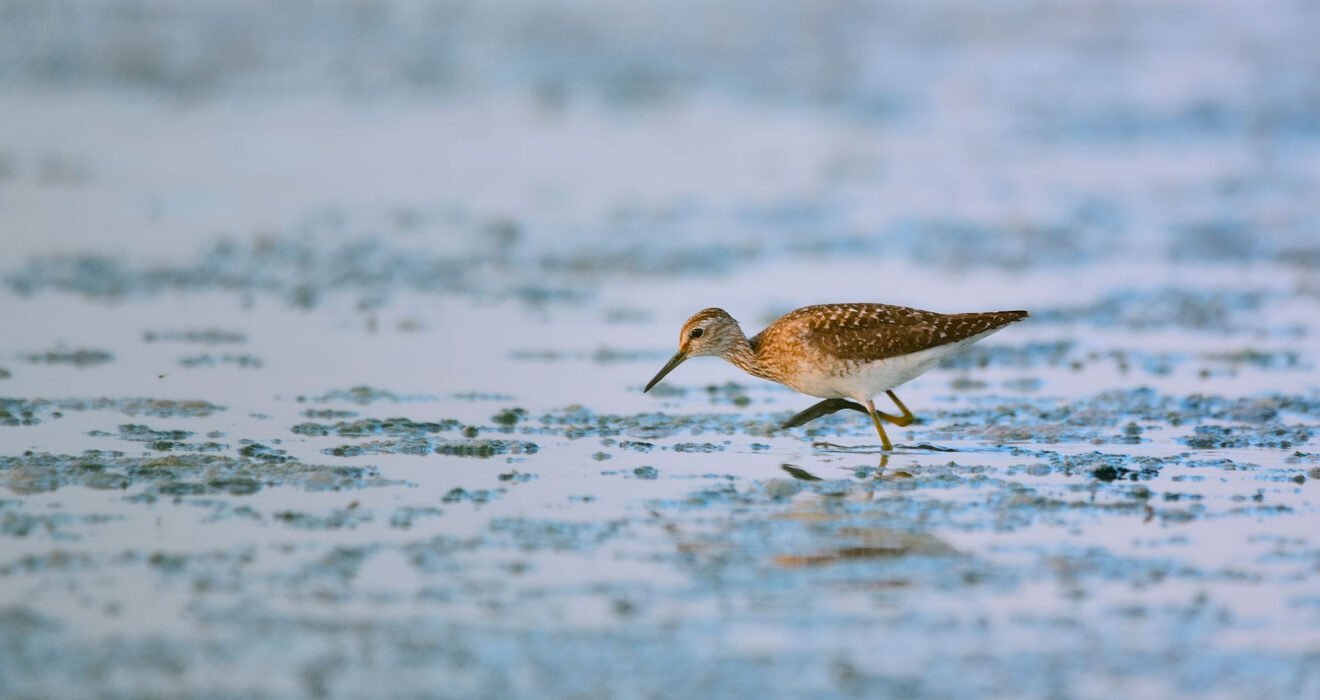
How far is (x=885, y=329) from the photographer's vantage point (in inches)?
373

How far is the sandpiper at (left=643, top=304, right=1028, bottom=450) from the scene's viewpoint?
9.35 meters

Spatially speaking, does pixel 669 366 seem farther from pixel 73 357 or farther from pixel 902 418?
pixel 73 357

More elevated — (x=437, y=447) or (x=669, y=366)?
(x=669, y=366)

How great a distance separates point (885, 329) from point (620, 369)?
6.15 ft

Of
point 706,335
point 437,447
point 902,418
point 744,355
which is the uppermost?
point 706,335

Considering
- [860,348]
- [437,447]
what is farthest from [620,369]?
[437,447]

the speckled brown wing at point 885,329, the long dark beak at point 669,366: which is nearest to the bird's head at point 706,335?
the long dark beak at point 669,366

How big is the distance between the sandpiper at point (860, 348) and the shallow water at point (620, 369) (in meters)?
0.30

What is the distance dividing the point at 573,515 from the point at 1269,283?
8.02 metres

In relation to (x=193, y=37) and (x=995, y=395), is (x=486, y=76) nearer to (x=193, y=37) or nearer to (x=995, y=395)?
(x=193, y=37)

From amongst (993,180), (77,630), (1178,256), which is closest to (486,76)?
(993,180)

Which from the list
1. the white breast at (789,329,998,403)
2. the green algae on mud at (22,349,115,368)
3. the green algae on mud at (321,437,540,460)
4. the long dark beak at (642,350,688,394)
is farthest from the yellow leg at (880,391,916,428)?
the green algae on mud at (22,349,115,368)

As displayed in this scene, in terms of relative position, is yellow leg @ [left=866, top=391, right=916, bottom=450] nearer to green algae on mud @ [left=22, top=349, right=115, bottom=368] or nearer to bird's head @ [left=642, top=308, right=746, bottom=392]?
bird's head @ [left=642, top=308, right=746, bottom=392]

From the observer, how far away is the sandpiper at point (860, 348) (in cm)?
935
